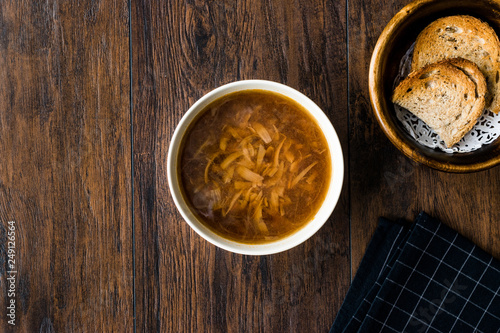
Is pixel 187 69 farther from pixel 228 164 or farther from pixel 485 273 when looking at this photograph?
pixel 485 273

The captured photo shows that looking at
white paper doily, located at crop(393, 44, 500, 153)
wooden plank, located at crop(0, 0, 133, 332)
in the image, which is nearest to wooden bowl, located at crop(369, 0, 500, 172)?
white paper doily, located at crop(393, 44, 500, 153)

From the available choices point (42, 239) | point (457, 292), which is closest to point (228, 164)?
point (42, 239)

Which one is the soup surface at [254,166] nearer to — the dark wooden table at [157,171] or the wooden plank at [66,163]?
the dark wooden table at [157,171]

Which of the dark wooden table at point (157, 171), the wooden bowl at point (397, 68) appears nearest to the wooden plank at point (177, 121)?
the dark wooden table at point (157, 171)

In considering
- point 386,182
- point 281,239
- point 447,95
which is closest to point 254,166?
point 281,239

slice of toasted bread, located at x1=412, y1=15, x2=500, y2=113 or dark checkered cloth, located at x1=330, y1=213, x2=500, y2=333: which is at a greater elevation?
slice of toasted bread, located at x1=412, y1=15, x2=500, y2=113

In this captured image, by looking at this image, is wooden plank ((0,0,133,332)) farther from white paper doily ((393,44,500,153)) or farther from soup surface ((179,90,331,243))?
white paper doily ((393,44,500,153))

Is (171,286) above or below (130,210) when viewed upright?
below
